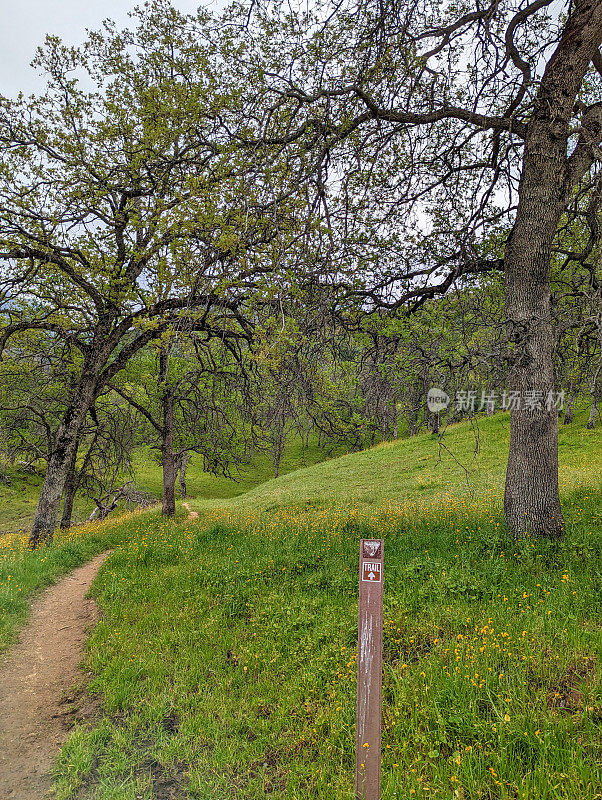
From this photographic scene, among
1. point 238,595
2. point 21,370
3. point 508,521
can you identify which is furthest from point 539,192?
point 21,370

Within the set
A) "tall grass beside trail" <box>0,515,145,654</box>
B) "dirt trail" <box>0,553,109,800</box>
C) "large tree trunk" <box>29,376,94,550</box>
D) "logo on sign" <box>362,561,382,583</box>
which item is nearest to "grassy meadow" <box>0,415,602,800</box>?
"tall grass beside trail" <box>0,515,145,654</box>

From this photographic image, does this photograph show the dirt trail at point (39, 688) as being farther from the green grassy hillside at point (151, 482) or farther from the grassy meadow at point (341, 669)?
the green grassy hillside at point (151, 482)

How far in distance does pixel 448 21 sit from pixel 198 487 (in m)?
44.7

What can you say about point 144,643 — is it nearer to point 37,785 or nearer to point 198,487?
point 37,785

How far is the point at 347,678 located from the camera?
4371 mm

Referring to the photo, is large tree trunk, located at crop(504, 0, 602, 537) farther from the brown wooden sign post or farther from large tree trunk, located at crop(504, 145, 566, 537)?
the brown wooden sign post

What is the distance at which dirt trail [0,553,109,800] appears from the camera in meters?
3.92

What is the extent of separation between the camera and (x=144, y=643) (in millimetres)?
5793

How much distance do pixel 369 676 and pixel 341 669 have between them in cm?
176

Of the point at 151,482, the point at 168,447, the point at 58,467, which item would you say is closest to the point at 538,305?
the point at 58,467

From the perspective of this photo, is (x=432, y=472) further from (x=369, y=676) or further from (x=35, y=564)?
(x=369, y=676)

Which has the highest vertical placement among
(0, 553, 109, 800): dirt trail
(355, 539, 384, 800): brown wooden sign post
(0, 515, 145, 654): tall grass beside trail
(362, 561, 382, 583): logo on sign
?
(362, 561, 382, 583): logo on sign

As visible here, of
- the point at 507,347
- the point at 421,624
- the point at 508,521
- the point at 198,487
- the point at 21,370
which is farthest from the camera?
the point at 198,487

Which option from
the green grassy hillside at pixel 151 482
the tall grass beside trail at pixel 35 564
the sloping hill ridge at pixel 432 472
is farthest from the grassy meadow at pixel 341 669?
the green grassy hillside at pixel 151 482
